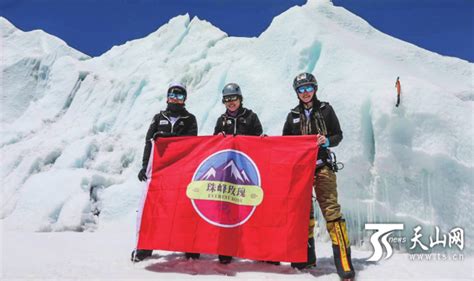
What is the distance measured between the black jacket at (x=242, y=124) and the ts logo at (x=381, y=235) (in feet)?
5.92

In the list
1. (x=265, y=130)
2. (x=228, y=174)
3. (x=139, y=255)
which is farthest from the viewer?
(x=265, y=130)

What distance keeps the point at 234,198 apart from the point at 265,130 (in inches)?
134

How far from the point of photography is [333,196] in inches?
138

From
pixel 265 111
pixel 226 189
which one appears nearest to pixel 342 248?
pixel 226 189

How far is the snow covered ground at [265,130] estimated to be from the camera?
4.34m

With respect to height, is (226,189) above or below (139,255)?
above

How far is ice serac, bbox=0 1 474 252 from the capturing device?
16.8 ft

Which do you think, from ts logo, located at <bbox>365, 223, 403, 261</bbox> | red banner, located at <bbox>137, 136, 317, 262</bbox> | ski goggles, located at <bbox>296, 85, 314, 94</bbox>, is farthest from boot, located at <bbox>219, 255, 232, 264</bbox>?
ski goggles, located at <bbox>296, 85, 314, 94</bbox>

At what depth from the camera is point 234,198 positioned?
373 cm

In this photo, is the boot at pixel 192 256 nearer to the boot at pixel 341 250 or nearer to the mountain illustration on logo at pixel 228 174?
the mountain illustration on logo at pixel 228 174

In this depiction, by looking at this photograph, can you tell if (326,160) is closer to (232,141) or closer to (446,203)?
(232,141)

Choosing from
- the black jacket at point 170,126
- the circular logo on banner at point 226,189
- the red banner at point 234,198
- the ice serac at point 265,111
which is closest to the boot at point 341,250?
the red banner at point 234,198

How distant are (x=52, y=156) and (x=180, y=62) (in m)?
4.65

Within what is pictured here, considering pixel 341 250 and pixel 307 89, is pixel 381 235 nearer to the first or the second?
pixel 341 250
